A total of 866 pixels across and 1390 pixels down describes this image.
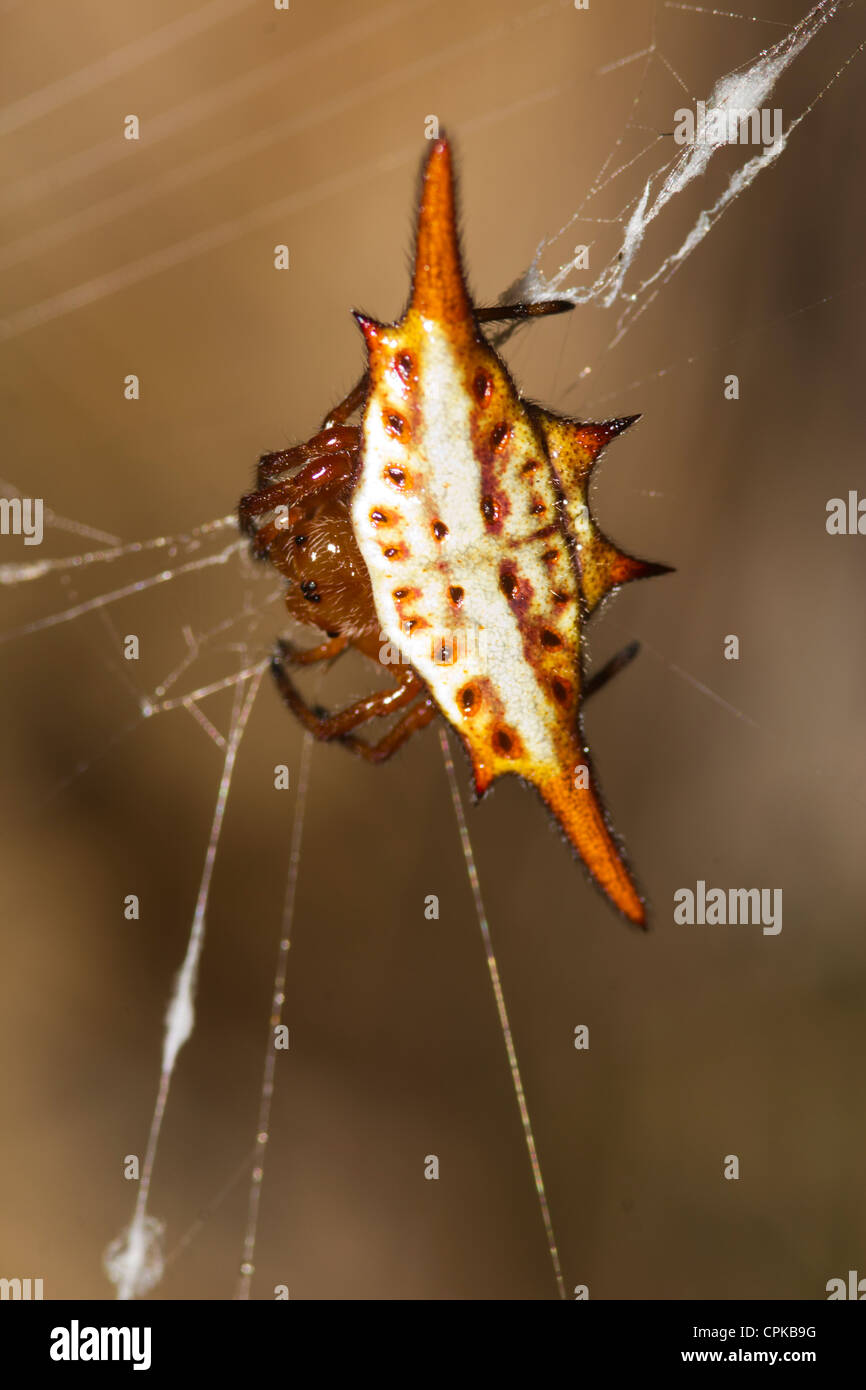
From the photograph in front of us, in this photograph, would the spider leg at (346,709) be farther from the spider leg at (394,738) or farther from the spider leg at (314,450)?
the spider leg at (314,450)

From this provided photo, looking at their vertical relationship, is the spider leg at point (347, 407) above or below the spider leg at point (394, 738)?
above

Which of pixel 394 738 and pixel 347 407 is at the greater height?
pixel 347 407

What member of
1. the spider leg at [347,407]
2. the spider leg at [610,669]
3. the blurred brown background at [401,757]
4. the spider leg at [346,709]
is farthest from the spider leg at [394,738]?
the blurred brown background at [401,757]

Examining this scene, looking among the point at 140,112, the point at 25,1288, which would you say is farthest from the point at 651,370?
the point at 25,1288

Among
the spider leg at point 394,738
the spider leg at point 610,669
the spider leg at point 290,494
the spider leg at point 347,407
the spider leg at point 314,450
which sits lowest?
the spider leg at point 394,738

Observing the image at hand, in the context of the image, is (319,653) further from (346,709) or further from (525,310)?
(525,310)

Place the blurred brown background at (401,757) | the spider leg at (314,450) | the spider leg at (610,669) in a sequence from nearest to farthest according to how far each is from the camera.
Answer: the spider leg at (314,450), the spider leg at (610,669), the blurred brown background at (401,757)

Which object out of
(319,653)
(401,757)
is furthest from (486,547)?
(401,757)

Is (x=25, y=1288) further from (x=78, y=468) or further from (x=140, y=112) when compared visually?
(x=140, y=112)
